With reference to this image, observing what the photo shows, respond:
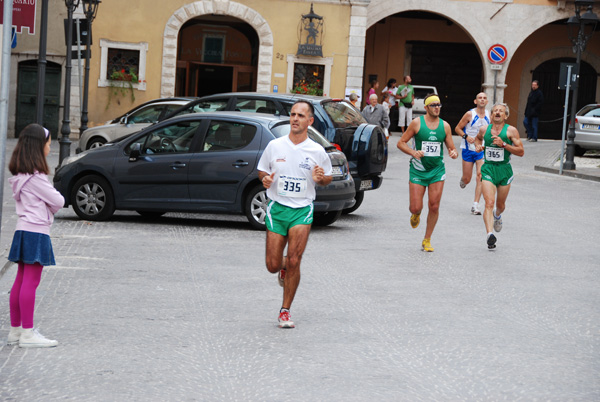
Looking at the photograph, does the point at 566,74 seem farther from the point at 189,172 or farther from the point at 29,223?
the point at 29,223

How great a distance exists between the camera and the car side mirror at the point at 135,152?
1361cm

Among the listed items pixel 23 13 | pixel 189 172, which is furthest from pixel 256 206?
pixel 23 13

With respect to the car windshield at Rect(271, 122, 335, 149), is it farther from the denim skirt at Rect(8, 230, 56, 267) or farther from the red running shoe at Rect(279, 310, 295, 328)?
the denim skirt at Rect(8, 230, 56, 267)

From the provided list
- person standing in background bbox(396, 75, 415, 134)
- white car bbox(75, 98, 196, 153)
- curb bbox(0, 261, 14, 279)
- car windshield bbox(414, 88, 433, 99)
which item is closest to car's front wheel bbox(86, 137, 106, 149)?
white car bbox(75, 98, 196, 153)

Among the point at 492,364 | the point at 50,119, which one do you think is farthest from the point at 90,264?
the point at 50,119

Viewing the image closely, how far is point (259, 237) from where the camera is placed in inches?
501

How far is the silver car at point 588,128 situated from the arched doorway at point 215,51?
1081 centimetres

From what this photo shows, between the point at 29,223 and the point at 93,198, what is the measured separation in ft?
23.1

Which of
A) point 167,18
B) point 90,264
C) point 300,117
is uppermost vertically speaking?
point 167,18

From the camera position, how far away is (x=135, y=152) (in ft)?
44.6

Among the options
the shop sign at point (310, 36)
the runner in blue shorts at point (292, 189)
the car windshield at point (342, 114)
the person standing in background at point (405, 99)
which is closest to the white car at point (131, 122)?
the car windshield at point (342, 114)

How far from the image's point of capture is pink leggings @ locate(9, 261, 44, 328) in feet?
22.0

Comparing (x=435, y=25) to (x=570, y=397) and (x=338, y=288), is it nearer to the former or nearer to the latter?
(x=338, y=288)

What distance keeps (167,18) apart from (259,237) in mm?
21493
